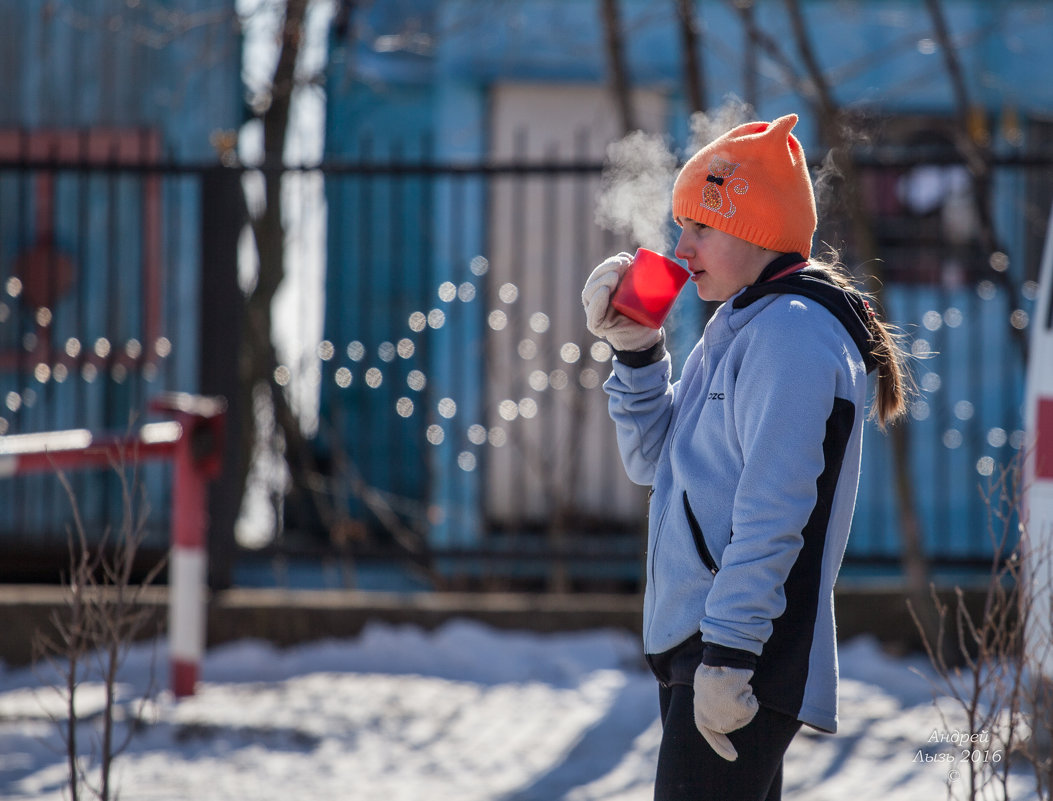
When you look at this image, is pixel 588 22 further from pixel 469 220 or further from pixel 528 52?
pixel 469 220

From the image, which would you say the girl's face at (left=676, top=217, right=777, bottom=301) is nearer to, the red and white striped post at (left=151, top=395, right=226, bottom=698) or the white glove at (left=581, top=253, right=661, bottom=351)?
the white glove at (left=581, top=253, right=661, bottom=351)

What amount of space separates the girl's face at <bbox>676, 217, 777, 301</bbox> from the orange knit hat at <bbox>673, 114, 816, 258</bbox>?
3cm

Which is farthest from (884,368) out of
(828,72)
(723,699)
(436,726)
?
(828,72)

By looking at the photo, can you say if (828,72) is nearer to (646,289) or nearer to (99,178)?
(99,178)

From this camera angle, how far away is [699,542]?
6.73 feet

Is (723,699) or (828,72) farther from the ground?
(828,72)

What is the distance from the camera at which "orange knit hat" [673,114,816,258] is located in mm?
2098

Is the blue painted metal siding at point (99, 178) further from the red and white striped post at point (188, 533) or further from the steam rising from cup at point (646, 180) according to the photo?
the steam rising from cup at point (646, 180)

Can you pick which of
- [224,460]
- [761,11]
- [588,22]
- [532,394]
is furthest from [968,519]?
[224,460]

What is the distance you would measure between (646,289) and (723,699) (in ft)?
2.48

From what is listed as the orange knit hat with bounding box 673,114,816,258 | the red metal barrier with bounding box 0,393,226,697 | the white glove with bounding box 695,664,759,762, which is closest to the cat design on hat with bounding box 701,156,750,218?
the orange knit hat with bounding box 673,114,816,258

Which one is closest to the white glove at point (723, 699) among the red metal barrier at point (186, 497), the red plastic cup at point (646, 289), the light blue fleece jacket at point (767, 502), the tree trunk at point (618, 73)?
the light blue fleece jacket at point (767, 502)

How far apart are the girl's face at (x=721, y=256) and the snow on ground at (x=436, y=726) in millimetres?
1656

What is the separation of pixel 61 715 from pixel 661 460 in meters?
3.38
